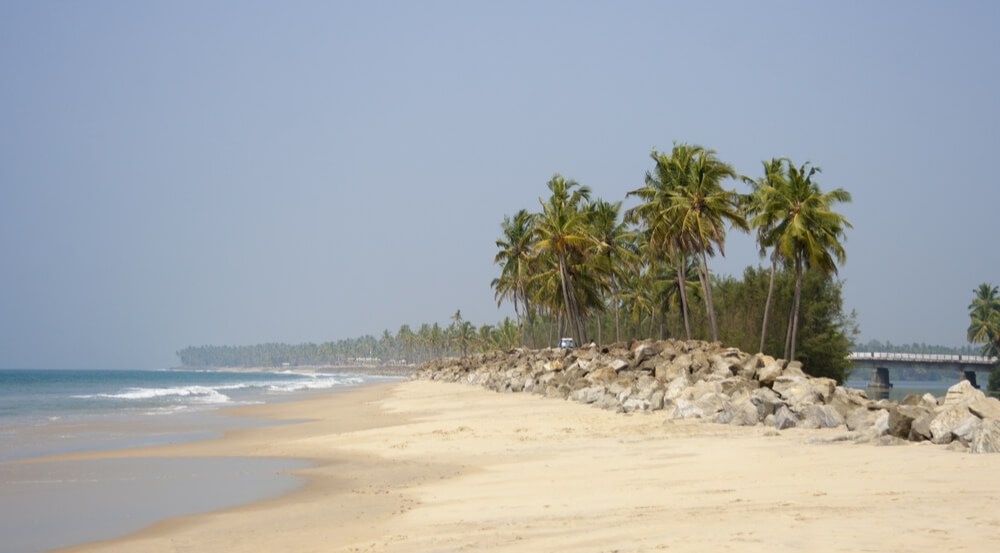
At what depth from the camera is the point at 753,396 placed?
16.2 m

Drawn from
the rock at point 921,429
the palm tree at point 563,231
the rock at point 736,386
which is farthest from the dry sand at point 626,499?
the palm tree at point 563,231

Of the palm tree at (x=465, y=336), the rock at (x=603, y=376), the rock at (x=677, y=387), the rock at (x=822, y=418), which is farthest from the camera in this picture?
the palm tree at (x=465, y=336)

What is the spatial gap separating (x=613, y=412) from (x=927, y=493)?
13.1 m

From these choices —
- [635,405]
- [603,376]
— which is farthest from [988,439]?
[603,376]

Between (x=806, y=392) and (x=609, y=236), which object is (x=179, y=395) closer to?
(x=609, y=236)

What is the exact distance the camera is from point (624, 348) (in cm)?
3716

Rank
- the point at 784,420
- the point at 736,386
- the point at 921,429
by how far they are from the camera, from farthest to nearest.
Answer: the point at 736,386 < the point at 784,420 < the point at 921,429

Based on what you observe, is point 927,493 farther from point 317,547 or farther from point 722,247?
point 722,247

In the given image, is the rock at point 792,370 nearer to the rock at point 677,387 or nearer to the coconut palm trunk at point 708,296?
the rock at point 677,387

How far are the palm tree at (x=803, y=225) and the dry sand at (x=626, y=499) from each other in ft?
74.3

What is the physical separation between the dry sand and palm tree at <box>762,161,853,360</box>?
22.6 meters

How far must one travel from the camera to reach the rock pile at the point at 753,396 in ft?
38.0

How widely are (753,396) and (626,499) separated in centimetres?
835

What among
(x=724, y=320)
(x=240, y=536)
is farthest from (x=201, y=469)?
(x=724, y=320)
